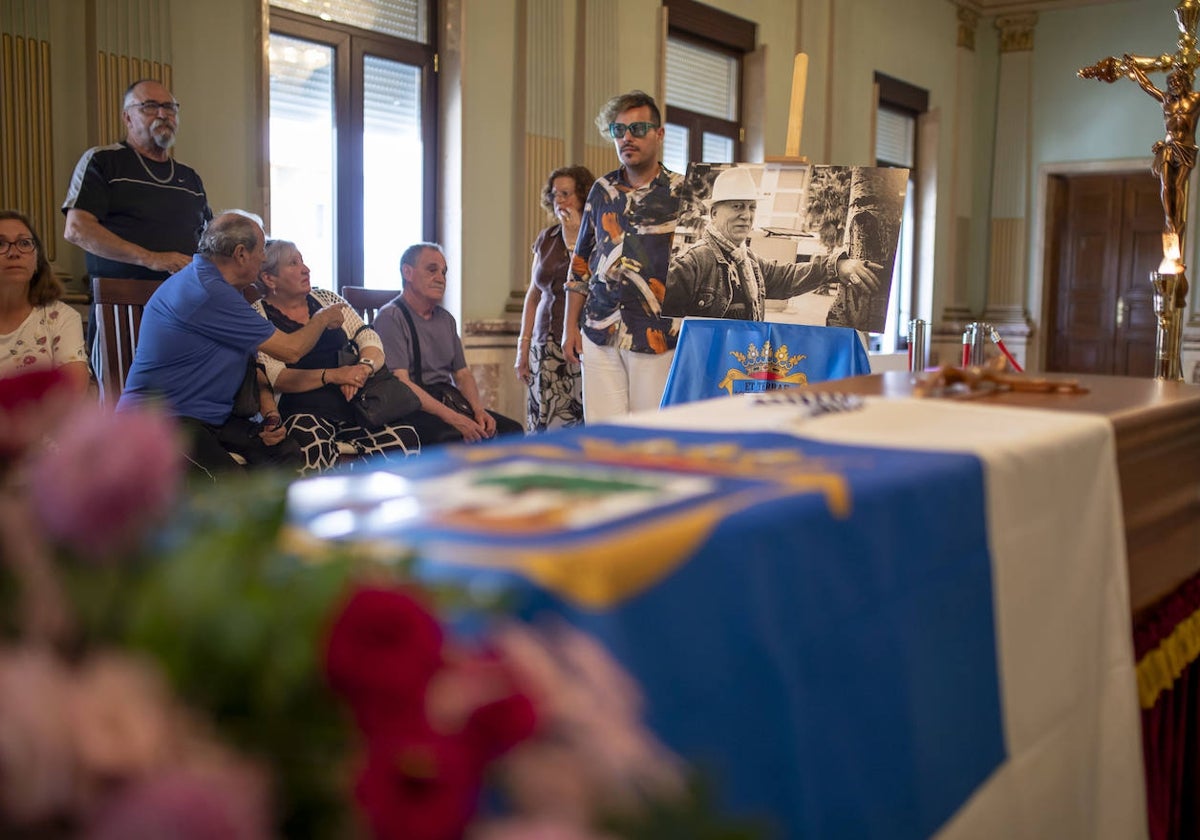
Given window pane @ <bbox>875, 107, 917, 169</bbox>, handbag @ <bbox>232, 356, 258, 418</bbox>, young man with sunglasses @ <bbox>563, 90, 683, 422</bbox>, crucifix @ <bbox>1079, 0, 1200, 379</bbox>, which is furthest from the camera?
window pane @ <bbox>875, 107, 917, 169</bbox>

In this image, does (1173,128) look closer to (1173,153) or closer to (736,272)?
(1173,153)

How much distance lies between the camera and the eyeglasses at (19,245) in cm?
370

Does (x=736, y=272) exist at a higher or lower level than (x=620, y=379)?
higher

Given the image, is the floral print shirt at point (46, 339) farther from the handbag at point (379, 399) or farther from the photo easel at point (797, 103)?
the photo easel at point (797, 103)

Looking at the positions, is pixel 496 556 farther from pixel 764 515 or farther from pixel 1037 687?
pixel 1037 687

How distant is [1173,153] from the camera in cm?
498

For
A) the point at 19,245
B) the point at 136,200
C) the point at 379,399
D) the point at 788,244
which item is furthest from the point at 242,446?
the point at 788,244

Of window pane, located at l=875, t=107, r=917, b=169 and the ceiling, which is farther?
the ceiling

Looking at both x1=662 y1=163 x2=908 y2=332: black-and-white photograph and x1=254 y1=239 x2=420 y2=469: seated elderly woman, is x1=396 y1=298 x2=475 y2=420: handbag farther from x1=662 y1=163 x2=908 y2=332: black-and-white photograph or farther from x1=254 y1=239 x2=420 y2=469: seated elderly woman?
x1=662 y1=163 x2=908 y2=332: black-and-white photograph

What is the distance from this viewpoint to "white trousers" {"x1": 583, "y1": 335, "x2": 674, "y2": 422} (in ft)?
14.0

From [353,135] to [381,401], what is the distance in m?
2.92

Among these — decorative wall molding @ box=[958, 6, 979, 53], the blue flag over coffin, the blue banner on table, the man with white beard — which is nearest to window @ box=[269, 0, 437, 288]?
the man with white beard

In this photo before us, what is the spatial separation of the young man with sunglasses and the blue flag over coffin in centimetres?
283

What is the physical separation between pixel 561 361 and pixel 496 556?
16.3 ft
